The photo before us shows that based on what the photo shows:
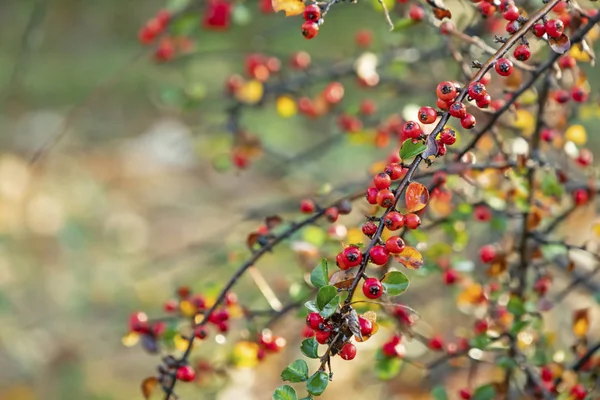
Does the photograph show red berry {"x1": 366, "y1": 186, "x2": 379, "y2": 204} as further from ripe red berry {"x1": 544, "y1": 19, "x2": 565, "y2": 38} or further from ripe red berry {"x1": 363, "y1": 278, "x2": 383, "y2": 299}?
ripe red berry {"x1": 544, "y1": 19, "x2": 565, "y2": 38}

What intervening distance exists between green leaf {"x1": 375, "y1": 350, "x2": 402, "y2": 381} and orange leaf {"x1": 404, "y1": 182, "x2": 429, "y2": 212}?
0.32 metres

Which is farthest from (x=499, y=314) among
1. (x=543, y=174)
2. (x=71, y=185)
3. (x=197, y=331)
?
(x=71, y=185)

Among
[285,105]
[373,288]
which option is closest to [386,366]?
[373,288]

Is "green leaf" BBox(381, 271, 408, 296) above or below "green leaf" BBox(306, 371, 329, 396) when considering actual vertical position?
above

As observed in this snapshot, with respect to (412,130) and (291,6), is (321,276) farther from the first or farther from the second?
(291,6)

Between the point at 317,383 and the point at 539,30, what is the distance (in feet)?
1.26

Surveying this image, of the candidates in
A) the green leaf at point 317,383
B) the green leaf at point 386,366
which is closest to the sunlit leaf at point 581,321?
the green leaf at point 386,366

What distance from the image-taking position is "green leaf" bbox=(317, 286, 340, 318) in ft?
1.85

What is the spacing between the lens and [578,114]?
3.67ft

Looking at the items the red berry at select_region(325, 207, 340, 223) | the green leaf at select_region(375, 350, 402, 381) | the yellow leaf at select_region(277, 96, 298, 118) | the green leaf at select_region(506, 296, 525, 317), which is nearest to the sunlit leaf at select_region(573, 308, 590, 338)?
the green leaf at select_region(506, 296, 525, 317)

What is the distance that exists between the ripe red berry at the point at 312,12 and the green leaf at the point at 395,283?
0.26 m

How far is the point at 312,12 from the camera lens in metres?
0.66

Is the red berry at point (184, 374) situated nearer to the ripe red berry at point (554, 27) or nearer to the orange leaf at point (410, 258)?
the orange leaf at point (410, 258)

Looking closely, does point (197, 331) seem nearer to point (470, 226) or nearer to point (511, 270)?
point (511, 270)
